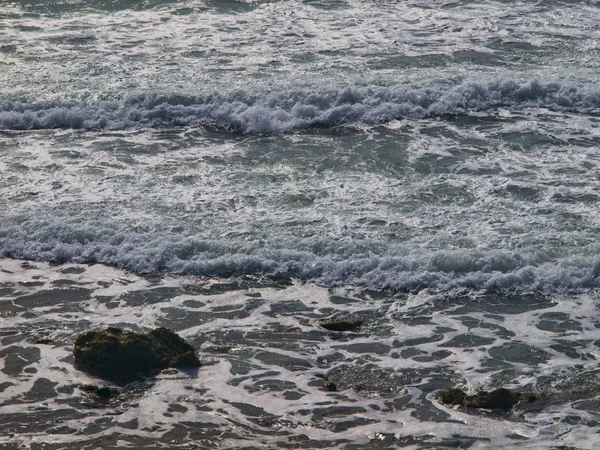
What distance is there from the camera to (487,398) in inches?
314

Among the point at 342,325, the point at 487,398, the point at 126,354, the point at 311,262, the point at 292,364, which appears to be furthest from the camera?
the point at 311,262

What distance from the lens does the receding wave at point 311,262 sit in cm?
1023

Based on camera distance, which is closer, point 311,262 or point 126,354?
point 126,354

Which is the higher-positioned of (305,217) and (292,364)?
(305,217)

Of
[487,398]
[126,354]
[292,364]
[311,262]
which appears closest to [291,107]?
[311,262]

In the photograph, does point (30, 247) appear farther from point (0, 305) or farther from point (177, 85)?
point (177, 85)

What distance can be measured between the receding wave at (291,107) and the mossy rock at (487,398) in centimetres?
748

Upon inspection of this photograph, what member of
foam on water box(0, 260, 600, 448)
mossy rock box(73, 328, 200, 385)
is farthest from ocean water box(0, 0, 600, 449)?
mossy rock box(73, 328, 200, 385)

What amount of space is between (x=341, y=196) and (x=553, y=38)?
25.4 ft

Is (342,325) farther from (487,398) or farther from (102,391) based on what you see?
(102,391)

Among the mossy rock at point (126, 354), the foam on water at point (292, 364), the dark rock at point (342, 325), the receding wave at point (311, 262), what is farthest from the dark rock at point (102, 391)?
the receding wave at point (311, 262)

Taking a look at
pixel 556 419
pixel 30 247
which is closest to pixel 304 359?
pixel 556 419

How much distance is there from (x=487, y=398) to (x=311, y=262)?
3223 millimetres

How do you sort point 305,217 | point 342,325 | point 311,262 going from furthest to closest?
point 305,217
point 311,262
point 342,325
